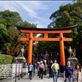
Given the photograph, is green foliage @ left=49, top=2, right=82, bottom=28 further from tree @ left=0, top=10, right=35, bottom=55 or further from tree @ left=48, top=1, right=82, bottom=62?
tree @ left=0, top=10, right=35, bottom=55

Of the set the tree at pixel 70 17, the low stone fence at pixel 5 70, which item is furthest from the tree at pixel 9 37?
the low stone fence at pixel 5 70

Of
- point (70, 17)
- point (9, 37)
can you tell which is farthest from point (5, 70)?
point (9, 37)

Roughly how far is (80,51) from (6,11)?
30014mm

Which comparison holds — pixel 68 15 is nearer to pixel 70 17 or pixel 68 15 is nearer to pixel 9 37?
pixel 70 17

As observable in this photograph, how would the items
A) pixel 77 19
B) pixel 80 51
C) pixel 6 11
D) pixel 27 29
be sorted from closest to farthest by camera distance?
1. pixel 27 29
2. pixel 80 51
3. pixel 77 19
4. pixel 6 11

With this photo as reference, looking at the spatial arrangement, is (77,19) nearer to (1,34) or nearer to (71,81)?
(1,34)

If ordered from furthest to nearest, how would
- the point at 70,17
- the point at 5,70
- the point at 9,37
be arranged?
the point at 9,37 < the point at 70,17 < the point at 5,70

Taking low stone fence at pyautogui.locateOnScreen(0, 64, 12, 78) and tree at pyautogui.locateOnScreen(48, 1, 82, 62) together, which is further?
tree at pyautogui.locateOnScreen(48, 1, 82, 62)

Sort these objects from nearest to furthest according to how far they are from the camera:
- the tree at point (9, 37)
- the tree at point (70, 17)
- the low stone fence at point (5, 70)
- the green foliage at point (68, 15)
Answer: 1. the low stone fence at point (5, 70)
2. the tree at point (70, 17)
3. the green foliage at point (68, 15)
4. the tree at point (9, 37)

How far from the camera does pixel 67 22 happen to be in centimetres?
5119

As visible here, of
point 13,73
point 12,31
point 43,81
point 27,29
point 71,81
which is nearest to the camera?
point 71,81

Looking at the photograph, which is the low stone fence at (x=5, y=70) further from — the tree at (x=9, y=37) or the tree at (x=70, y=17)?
the tree at (x=9, y=37)

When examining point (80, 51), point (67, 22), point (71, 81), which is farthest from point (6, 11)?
point (71, 81)

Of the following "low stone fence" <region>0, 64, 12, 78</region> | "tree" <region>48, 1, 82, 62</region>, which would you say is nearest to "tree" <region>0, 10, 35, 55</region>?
"tree" <region>48, 1, 82, 62</region>
